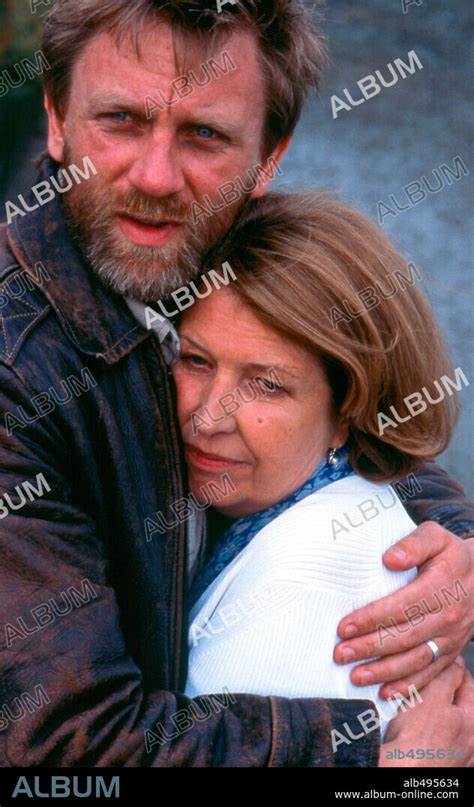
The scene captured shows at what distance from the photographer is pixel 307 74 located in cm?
244

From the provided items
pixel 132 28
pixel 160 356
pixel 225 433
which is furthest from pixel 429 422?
pixel 132 28

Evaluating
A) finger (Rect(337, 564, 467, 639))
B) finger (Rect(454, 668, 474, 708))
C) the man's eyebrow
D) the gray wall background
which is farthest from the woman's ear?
the gray wall background

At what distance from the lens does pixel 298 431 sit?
6.78ft

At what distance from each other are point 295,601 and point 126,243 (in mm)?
776

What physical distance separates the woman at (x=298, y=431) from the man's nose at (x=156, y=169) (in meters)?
0.22

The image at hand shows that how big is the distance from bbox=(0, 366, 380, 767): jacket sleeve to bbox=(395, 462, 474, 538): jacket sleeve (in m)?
0.77

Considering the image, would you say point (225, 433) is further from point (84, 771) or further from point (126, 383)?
point (84, 771)

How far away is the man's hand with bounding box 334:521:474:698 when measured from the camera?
6.11ft

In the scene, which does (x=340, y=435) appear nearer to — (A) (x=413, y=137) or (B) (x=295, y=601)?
(B) (x=295, y=601)

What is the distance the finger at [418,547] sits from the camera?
1.97 m

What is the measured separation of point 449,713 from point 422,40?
2.19m

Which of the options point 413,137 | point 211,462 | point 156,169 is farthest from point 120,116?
point 413,137

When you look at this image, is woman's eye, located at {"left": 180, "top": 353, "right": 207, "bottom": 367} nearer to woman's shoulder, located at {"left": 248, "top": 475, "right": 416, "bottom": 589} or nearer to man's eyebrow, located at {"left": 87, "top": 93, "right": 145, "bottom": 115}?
woman's shoulder, located at {"left": 248, "top": 475, "right": 416, "bottom": 589}

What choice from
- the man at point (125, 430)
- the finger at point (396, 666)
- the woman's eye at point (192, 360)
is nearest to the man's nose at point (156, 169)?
the man at point (125, 430)
